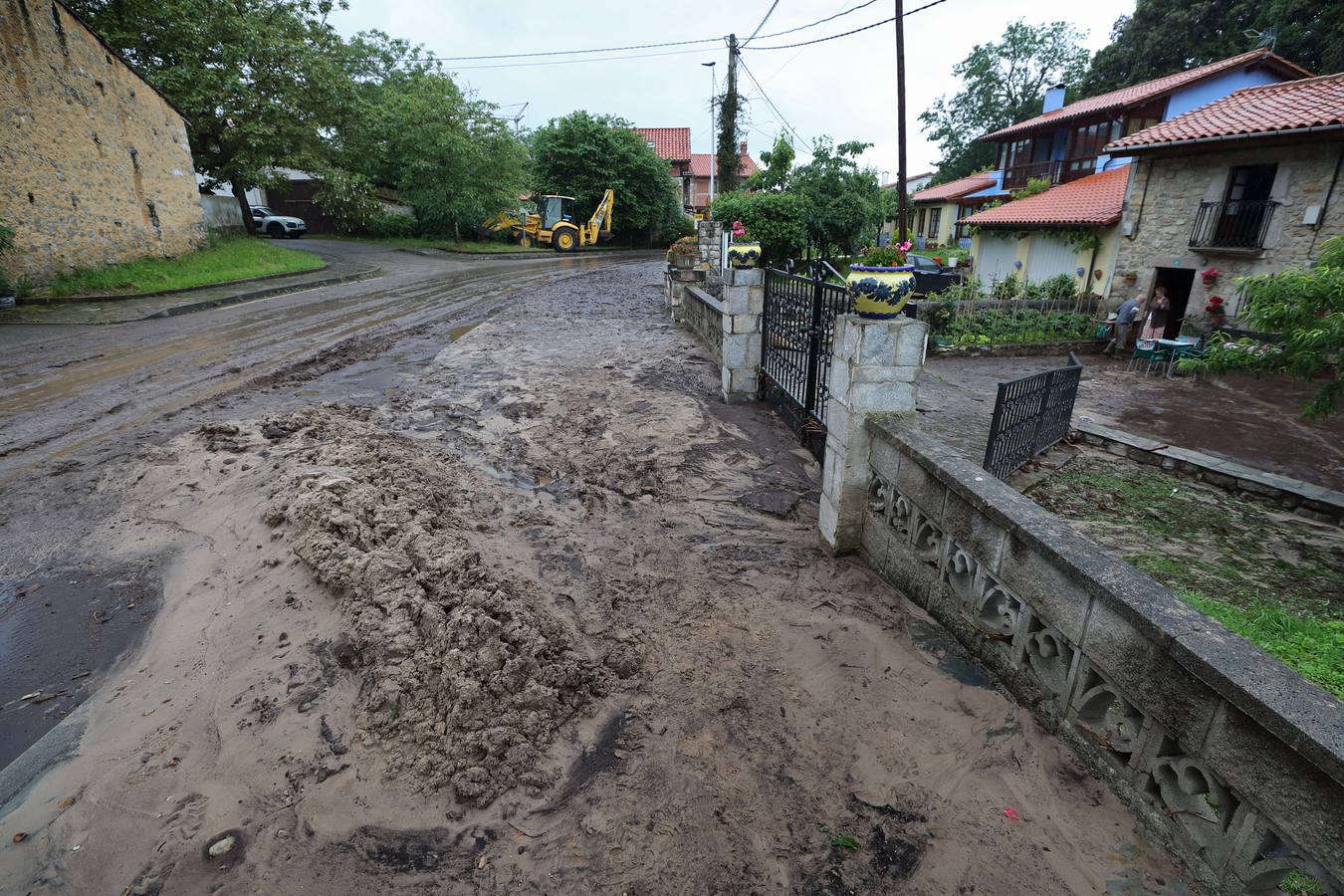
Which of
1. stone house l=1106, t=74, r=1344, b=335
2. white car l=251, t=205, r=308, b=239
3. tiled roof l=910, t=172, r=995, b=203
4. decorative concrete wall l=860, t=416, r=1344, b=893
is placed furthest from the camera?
tiled roof l=910, t=172, r=995, b=203

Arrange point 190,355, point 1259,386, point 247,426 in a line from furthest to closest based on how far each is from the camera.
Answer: point 1259,386 → point 190,355 → point 247,426

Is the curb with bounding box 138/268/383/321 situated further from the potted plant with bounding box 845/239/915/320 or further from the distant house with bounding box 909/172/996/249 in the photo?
the distant house with bounding box 909/172/996/249

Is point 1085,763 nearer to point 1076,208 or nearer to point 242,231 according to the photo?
point 1076,208

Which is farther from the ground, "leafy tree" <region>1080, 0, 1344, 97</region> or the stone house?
"leafy tree" <region>1080, 0, 1344, 97</region>

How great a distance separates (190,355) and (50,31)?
1066 centimetres

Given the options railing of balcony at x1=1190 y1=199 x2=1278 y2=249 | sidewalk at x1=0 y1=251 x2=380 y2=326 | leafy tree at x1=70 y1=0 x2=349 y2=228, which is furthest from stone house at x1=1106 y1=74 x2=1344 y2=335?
leafy tree at x1=70 y1=0 x2=349 y2=228

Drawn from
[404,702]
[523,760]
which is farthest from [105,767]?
[523,760]

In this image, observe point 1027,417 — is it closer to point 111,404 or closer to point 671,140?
point 111,404

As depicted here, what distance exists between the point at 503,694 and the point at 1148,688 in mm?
2720

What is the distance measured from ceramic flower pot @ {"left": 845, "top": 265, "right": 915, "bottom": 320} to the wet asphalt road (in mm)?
5021

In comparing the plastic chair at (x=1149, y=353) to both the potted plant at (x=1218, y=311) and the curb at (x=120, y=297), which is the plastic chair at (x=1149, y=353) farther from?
the curb at (x=120, y=297)

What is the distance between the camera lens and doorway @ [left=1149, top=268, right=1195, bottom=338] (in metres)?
14.5

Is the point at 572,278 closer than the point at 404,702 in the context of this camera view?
No

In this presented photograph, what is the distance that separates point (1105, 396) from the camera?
34.8 feet
